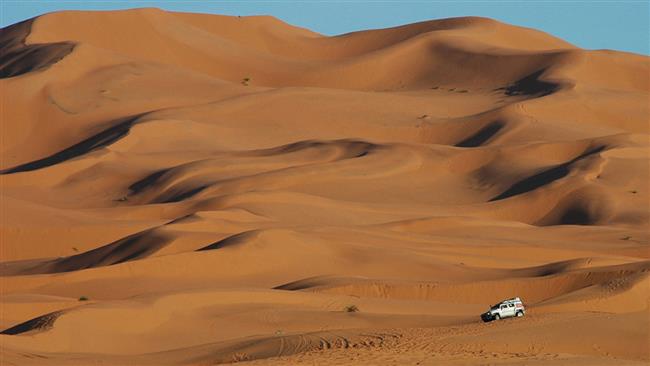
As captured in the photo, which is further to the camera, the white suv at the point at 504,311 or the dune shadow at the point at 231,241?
the dune shadow at the point at 231,241

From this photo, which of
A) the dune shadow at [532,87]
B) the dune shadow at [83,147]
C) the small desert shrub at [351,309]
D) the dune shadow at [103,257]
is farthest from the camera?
the dune shadow at [532,87]

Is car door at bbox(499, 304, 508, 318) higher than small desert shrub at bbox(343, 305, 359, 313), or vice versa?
car door at bbox(499, 304, 508, 318)

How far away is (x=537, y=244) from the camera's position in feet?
135

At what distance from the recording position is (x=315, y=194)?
173ft

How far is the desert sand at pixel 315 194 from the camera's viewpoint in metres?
23.8

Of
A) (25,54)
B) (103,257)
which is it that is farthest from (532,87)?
(103,257)

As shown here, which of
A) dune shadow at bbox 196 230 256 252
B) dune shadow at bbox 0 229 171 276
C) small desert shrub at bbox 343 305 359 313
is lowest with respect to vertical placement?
dune shadow at bbox 0 229 171 276

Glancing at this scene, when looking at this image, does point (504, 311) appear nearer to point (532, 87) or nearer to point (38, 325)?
point (38, 325)

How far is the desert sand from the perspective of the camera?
2380 centimetres

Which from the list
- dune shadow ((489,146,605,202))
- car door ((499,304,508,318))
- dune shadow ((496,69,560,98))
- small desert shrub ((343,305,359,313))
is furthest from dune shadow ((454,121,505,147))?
car door ((499,304,508,318))

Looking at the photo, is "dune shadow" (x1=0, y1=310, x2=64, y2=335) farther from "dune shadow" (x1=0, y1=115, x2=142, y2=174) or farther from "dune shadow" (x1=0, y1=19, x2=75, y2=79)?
"dune shadow" (x1=0, y1=19, x2=75, y2=79)

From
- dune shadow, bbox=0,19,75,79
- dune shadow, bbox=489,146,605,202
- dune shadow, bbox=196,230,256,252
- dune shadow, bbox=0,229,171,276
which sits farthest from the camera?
dune shadow, bbox=0,19,75,79

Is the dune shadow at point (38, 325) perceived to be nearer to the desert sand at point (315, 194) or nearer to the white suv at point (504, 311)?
the desert sand at point (315, 194)

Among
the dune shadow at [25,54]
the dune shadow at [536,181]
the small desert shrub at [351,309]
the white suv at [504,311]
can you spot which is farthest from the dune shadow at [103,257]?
the dune shadow at [25,54]
